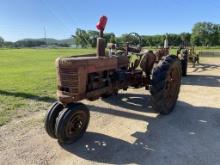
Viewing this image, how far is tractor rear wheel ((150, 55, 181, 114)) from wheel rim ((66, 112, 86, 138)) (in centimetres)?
166

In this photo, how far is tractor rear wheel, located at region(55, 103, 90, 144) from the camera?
4156mm

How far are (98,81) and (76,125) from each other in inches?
37.2

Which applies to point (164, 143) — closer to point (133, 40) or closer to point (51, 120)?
point (51, 120)

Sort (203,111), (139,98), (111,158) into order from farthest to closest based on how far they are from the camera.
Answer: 1. (139,98)
2. (203,111)
3. (111,158)

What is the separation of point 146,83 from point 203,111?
4.63 ft

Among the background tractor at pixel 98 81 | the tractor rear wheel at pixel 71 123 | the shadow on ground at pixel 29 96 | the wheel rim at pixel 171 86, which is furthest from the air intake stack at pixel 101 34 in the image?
the shadow on ground at pixel 29 96

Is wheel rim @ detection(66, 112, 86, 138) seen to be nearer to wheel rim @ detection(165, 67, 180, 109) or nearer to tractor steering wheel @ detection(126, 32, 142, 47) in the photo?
wheel rim @ detection(165, 67, 180, 109)

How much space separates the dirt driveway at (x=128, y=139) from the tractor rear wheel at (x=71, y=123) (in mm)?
144

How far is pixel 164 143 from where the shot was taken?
4477 millimetres

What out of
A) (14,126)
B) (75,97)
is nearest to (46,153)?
(75,97)

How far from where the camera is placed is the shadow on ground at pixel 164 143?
398 centimetres

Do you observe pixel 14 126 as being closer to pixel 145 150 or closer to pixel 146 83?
pixel 145 150

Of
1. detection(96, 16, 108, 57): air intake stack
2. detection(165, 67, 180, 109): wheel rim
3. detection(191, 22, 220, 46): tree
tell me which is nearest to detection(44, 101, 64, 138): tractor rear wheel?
detection(96, 16, 108, 57): air intake stack

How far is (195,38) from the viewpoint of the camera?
223 feet
